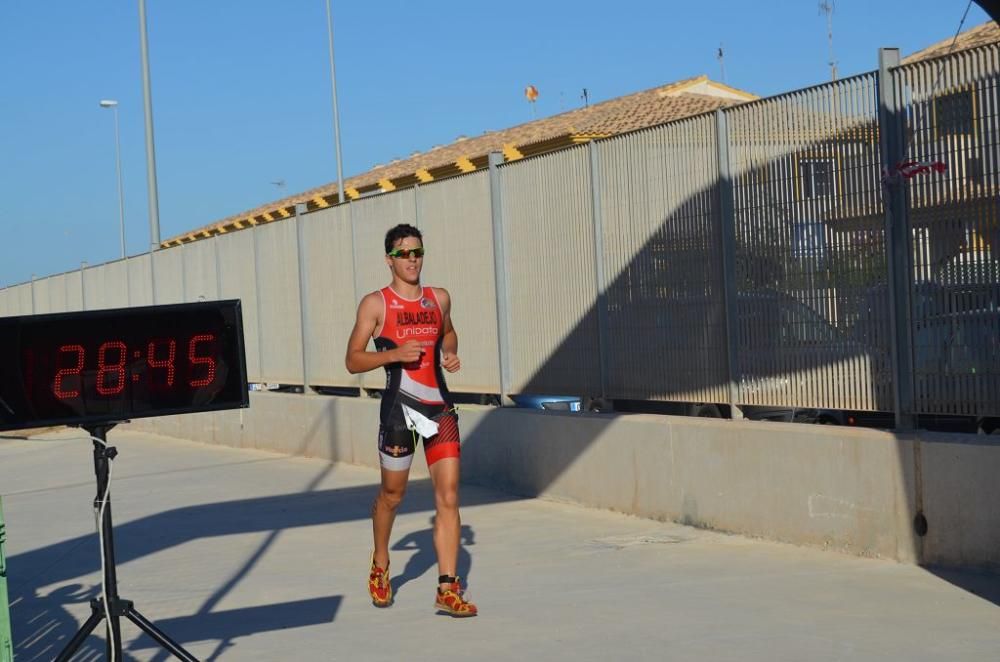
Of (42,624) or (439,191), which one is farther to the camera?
(439,191)

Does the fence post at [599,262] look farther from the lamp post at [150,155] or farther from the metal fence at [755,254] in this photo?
the lamp post at [150,155]

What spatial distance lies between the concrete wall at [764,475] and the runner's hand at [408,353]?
2.73 meters

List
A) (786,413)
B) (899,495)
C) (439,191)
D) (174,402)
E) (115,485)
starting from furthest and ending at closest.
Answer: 1. (115,485)
2. (439,191)
3. (786,413)
4. (899,495)
5. (174,402)

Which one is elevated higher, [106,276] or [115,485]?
[106,276]

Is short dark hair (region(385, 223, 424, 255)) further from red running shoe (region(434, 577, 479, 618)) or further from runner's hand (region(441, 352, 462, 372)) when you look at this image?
red running shoe (region(434, 577, 479, 618))

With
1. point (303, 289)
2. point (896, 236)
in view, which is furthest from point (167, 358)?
point (303, 289)

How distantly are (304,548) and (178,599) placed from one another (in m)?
1.84

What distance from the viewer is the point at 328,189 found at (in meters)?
57.4

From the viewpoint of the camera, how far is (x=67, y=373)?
5.93 metres

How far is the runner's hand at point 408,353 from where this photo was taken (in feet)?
24.6

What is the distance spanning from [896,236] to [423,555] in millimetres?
3768

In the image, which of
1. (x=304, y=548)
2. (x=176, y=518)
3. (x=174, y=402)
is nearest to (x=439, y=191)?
(x=176, y=518)

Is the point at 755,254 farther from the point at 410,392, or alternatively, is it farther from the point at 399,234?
the point at 410,392

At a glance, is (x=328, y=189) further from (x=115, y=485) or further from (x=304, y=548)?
(x=304, y=548)
